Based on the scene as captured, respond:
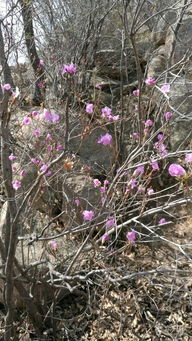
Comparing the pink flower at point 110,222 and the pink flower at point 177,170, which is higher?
the pink flower at point 177,170

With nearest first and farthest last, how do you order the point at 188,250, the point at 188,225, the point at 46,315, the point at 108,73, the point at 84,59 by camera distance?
the point at 46,315 < the point at 188,250 < the point at 188,225 < the point at 84,59 < the point at 108,73

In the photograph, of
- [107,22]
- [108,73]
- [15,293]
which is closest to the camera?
[15,293]

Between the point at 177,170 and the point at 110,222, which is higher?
the point at 177,170

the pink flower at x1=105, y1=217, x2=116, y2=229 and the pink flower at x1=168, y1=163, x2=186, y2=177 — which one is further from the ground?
the pink flower at x1=168, y1=163, x2=186, y2=177

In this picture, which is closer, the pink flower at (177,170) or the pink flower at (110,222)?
the pink flower at (177,170)

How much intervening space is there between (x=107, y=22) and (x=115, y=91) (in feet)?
3.79

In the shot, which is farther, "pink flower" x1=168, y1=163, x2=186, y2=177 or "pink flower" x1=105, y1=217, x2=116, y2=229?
"pink flower" x1=105, y1=217, x2=116, y2=229

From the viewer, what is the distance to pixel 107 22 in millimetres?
6043

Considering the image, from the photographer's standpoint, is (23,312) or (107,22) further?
(107,22)

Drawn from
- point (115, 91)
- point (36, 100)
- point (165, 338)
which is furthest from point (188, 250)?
point (36, 100)

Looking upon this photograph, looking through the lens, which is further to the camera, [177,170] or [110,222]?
[110,222]

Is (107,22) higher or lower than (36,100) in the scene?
higher

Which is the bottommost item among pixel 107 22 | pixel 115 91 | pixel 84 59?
pixel 115 91

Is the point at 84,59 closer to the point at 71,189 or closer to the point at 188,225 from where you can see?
the point at 71,189
